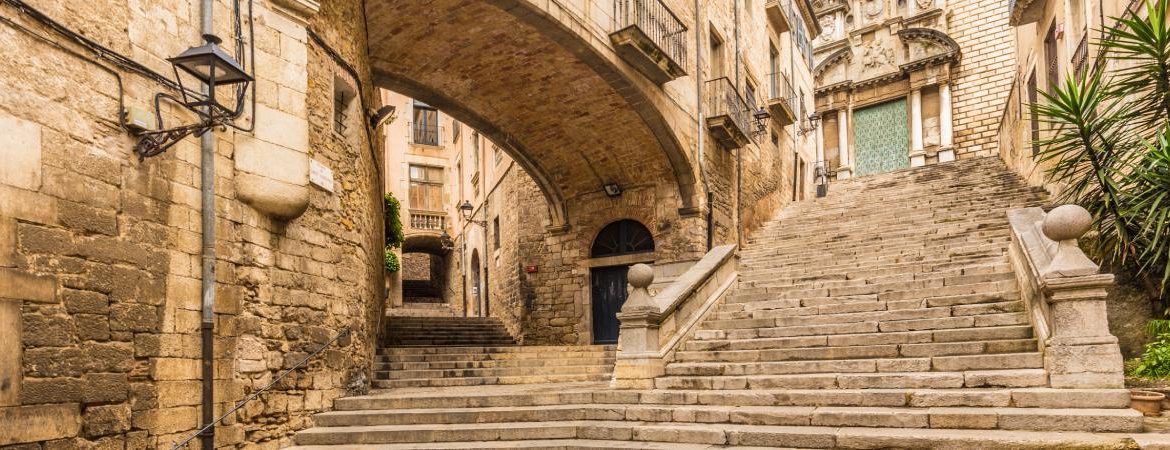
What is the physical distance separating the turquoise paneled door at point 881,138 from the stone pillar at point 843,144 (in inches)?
12.4

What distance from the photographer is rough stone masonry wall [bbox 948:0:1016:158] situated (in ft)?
73.6

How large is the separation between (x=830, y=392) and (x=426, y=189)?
20700 mm

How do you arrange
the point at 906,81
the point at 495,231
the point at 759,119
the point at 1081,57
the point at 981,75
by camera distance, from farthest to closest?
1. the point at 906,81
2. the point at 981,75
3. the point at 495,231
4. the point at 759,119
5. the point at 1081,57

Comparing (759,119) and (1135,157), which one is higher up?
(759,119)

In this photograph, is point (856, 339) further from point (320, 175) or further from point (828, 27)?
point (828, 27)

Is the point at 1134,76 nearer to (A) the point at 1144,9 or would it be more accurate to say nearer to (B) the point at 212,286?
(A) the point at 1144,9

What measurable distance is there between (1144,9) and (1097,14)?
4.99ft

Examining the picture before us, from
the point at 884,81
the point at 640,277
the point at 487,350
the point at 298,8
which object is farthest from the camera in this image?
the point at 884,81

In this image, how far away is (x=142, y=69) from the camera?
523cm

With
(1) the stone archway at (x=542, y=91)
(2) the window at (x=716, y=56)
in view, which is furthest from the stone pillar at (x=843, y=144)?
(1) the stone archway at (x=542, y=91)

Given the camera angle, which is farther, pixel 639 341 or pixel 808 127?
pixel 808 127

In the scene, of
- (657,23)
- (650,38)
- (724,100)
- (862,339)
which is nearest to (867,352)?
(862,339)

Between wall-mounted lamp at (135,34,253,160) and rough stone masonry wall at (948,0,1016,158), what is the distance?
2218 cm

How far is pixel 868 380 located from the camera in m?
6.29
